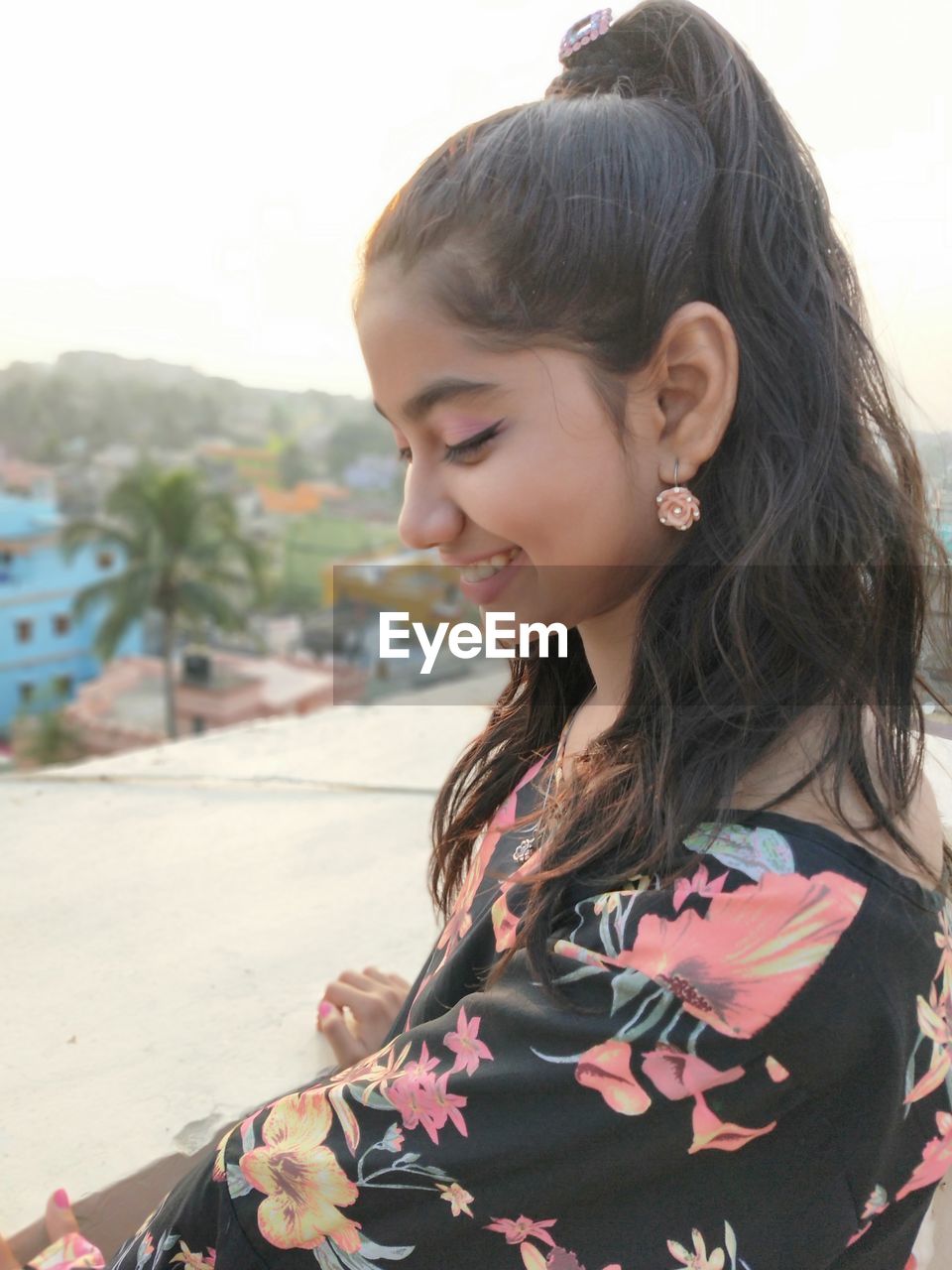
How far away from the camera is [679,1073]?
72 cm

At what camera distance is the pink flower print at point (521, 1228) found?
0.80 metres

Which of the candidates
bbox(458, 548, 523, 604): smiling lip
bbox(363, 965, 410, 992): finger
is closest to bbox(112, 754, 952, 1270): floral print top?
bbox(458, 548, 523, 604): smiling lip

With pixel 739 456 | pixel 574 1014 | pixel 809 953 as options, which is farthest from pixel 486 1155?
pixel 739 456

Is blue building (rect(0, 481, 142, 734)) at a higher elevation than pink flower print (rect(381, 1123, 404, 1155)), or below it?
below

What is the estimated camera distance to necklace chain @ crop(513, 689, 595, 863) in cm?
100

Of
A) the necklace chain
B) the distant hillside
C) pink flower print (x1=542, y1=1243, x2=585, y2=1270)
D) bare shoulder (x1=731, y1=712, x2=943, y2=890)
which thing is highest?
bare shoulder (x1=731, y1=712, x2=943, y2=890)

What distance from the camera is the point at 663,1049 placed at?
2.38 ft

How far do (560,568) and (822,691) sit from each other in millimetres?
219

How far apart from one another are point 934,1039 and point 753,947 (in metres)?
0.18

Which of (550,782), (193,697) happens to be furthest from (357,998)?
(193,697)

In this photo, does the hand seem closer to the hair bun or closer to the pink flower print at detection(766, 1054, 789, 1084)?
the pink flower print at detection(766, 1054, 789, 1084)

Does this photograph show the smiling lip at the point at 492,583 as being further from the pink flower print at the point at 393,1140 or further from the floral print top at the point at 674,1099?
the pink flower print at the point at 393,1140

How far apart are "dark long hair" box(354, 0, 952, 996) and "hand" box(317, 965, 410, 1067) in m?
0.70

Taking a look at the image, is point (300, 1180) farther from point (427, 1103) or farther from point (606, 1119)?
point (606, 1119)
